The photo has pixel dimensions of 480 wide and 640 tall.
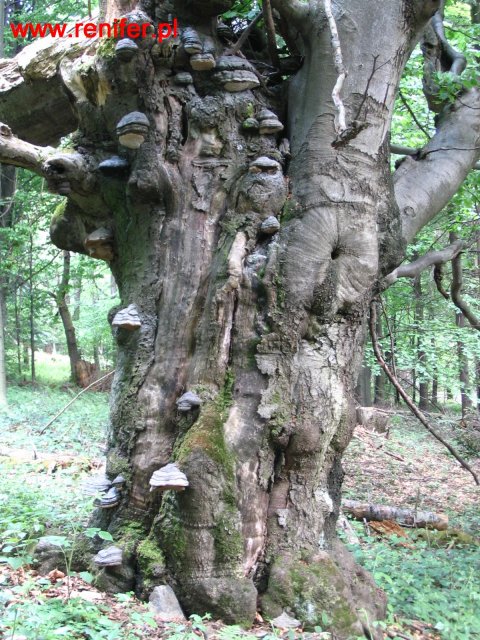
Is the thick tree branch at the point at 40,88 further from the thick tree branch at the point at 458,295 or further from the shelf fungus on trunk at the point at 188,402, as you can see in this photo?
the thick tree branch at the point at 458,295

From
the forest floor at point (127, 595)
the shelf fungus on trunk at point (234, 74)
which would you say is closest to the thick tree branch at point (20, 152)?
the shelf fungus on trunk at point (234, 74)

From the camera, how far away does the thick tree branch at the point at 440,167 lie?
14.1 feet

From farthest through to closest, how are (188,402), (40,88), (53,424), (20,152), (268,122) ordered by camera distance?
(53,424)
(40,88)
(20,152)
(268,122)
(188,402)

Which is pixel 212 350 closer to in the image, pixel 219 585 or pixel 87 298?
pixel 219 585

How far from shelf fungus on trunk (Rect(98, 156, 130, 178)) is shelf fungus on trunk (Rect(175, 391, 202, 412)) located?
1712 mm

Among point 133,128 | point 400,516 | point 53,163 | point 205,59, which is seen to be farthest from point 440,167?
point 400,516

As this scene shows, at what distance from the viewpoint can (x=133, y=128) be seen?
342 cm

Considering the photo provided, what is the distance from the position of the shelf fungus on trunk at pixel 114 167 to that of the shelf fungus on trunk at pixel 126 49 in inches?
26.1

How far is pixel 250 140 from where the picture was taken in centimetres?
380

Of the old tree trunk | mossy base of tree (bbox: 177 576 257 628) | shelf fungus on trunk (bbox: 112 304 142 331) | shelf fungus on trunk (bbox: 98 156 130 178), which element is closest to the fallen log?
the old tree trunk

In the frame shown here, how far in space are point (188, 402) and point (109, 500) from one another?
0.82 metres

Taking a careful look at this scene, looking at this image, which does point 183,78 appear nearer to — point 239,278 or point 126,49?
point 126,49

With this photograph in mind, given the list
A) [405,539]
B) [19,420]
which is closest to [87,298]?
[19,420]

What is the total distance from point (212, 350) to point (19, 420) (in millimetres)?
8559
